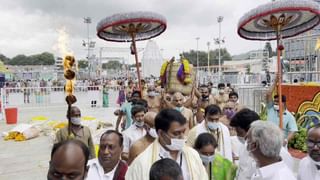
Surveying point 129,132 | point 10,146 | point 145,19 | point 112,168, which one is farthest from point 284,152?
point 10,146

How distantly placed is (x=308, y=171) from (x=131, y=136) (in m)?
2.31

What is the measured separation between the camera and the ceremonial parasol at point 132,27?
232 inches

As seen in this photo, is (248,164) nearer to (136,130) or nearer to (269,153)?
(269,153)

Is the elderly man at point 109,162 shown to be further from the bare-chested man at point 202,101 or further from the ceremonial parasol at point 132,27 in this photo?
the bare-chested man at point 202,101

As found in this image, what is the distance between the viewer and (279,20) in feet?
16.8

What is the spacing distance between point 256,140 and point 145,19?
4.01 metres

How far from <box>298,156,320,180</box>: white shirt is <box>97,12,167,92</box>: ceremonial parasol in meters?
3.97

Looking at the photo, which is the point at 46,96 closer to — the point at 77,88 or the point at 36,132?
the point at 77,88

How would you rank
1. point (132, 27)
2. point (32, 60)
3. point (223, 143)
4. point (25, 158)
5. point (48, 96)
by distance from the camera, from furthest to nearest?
point (32, 60)
point (48, 96)
point (25, 158)
point (132, 27)
point (223, 143)

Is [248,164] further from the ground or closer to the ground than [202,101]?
closer to the ground

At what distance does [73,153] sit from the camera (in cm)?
175

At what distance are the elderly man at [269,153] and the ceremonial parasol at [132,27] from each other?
395 centimetres

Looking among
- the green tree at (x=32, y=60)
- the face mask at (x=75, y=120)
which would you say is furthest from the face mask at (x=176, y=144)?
the green tree at (x=32, y=60)

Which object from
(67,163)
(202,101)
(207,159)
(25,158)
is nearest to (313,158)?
(207,159)
